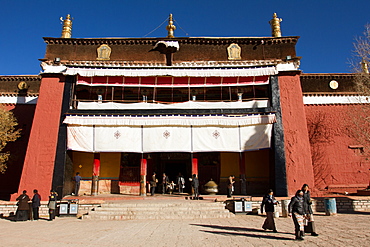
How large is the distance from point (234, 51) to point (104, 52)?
7.83 meters

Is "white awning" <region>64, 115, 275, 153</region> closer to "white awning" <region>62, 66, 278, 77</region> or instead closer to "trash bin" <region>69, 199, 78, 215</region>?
"white awning" <region>62, 66, 278, 77</region>

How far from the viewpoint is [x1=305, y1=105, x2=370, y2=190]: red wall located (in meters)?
15.2

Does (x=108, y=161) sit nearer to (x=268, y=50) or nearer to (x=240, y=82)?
(x=240, y=82)

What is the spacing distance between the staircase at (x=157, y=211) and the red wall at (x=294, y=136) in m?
A: 4.01

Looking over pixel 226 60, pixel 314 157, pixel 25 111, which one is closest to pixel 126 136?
pixel 226 60

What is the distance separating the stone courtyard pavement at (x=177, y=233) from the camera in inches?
240

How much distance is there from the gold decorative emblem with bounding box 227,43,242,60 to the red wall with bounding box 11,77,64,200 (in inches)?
376

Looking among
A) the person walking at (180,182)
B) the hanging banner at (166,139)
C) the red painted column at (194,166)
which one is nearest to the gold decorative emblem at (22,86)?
A: the hanging banner at (166,139)

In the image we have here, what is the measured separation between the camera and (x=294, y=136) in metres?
12.8

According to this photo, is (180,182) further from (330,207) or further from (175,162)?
(330,207)

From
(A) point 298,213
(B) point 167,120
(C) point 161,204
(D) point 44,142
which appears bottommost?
(C) point 161,204

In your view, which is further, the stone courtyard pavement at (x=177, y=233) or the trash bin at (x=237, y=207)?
the trash bin at (x=237, y=207)

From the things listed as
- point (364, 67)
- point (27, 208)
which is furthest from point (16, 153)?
point (364, 67)

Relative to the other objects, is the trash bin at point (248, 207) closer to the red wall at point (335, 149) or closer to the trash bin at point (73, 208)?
the trash bin at point (73, 208)
